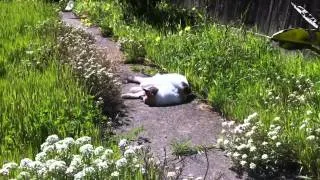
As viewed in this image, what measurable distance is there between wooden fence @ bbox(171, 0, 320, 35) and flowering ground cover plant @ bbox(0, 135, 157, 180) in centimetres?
413

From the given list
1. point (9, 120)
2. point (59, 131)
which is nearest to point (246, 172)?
point (59, 131)

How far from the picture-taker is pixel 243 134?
4738 millimetres

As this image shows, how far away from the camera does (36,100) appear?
5.51 metres

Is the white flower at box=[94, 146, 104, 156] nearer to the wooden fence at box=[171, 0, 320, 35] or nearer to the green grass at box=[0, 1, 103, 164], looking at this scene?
the green grass at box=[0, 1, 103, 164]

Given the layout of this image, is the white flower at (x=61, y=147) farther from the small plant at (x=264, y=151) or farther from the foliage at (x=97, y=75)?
the foliage at (x=97, y=75)

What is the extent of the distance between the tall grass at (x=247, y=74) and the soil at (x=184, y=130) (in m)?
0.26

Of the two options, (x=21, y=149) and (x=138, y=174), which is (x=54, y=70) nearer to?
(x=21, y=149)

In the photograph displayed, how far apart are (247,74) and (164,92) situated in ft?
3.22

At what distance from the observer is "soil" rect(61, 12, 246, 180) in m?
4.77

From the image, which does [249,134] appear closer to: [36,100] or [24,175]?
[24,175]

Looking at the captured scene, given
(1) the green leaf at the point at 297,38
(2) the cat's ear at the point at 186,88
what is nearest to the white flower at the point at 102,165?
(1) the green leaf at the point at 297,38

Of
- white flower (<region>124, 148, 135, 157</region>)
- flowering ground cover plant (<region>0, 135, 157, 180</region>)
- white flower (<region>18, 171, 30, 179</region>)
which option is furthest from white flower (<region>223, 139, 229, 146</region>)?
white flower (<region>18, 171, 30, 179</region>)

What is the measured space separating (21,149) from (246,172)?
1839mm

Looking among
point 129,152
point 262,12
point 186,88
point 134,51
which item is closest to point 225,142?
point 129,152
